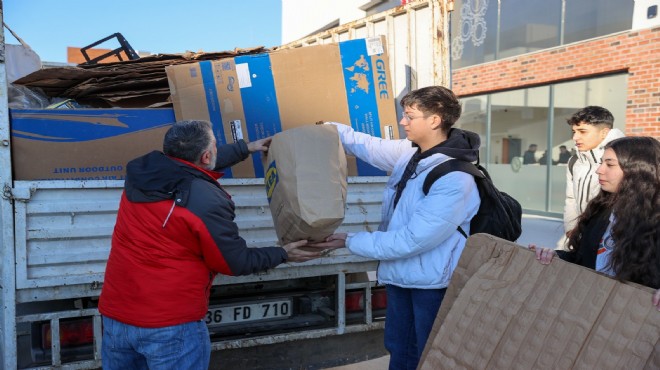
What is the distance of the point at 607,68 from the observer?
848 centimetres

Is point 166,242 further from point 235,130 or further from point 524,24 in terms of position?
point 524,24

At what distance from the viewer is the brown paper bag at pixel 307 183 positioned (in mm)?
2004

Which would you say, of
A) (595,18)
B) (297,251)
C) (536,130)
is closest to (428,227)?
(297,251)

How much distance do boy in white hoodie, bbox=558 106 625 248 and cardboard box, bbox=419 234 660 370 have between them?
4.71 feet

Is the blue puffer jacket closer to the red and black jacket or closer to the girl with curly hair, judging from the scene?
the girl with curly hair

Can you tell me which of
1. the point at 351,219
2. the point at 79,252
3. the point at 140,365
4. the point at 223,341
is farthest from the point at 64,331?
the point at 351,219

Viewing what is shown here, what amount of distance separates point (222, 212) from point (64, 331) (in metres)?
1.03

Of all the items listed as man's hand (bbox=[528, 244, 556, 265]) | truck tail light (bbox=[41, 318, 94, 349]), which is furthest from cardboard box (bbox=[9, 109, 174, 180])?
man's hand (bbox=[528, 244, 556, 265])

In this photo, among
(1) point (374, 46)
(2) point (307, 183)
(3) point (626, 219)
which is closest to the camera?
(3) point (626, 219)

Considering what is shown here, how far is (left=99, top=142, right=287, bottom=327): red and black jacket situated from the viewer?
6.03ft

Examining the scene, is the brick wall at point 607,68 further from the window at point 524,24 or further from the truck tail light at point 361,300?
the truck tail light at point 361,300

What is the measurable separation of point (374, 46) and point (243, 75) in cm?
80

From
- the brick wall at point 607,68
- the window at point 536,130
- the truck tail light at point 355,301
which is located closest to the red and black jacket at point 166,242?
the truck tail light at point 355,301

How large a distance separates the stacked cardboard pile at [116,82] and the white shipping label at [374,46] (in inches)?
34.8
